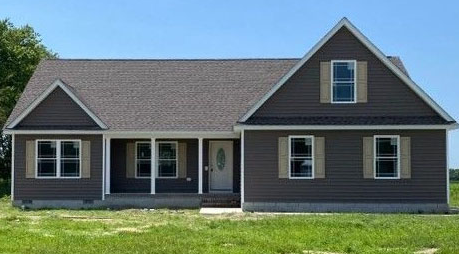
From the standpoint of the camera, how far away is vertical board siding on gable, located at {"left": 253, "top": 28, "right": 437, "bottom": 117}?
26.5 m

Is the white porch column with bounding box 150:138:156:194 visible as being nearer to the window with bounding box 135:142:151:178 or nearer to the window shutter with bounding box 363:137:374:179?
the window with bounding box 135:142:151:178

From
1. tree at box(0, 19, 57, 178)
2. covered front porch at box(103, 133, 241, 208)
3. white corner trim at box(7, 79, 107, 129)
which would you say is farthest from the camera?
tree at box(0, 19, 57, 178)

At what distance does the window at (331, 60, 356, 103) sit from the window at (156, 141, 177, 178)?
23.1 ft

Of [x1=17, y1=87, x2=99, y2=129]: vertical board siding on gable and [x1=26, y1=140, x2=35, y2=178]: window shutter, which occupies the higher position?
[x1=17, y1=87, x2=99, y2=129]: vertical board siding on gable

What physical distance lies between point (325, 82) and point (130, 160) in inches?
335

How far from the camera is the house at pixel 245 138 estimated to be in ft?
86.3

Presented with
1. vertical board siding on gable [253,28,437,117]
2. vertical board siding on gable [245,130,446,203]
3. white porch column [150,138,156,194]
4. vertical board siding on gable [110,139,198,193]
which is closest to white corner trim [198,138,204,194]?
vertical board siding on gable [110,139,198,193]

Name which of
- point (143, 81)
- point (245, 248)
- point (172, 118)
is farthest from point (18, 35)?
point (245, 248)

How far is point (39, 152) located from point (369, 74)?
12324 mm

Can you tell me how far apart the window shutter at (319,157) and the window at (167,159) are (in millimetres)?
6272

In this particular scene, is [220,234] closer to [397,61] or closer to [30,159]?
[30,159]

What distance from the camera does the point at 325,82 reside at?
87.2 ft

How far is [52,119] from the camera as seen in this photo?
27922 millimetres

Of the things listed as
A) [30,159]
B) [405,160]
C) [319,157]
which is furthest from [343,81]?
[30,159]
